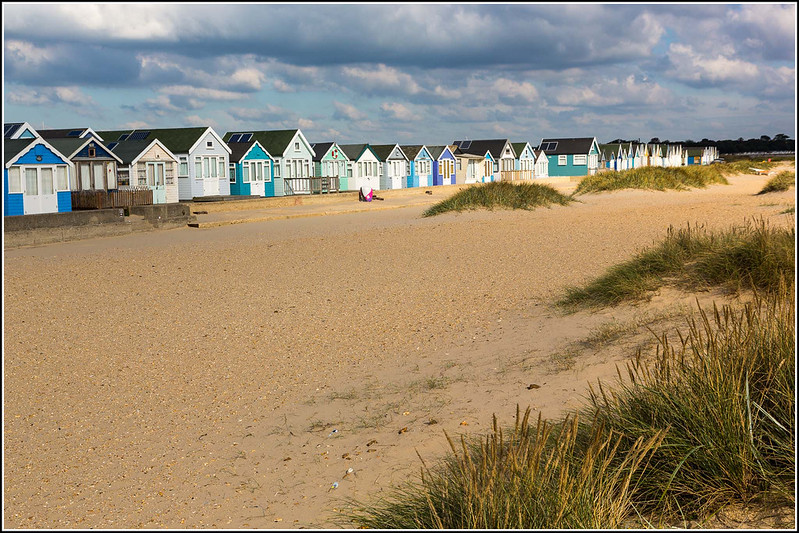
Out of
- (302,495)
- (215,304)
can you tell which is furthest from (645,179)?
(302,495)

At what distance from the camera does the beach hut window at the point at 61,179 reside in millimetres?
27078

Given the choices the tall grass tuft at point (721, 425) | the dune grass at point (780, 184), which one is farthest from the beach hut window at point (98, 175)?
the tall grass tuft at point (721, 425)

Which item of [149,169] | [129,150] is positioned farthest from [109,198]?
[129,150]

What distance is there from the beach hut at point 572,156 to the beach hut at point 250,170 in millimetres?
45081

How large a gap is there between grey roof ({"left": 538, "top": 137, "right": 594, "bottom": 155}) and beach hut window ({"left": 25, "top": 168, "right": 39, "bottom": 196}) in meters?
62.5

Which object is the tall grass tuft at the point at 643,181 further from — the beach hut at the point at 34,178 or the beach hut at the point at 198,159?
the beach hut at the point at 34,178

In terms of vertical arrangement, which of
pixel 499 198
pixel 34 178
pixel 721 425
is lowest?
pixel 721 425

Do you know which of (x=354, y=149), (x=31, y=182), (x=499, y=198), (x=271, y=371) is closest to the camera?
(x=271, y=371)

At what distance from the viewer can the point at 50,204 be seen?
2678 centimetres

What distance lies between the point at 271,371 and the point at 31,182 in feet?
70.8

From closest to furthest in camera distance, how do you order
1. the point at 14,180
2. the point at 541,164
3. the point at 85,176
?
the point at 14,180
the point at 85,176
the point at 541,164

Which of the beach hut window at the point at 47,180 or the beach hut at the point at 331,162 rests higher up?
the beach hut at the point at 331,162

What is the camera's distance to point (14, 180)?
25.5 meters

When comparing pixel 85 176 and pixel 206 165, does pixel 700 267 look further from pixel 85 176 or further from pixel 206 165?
pixel 206 165
